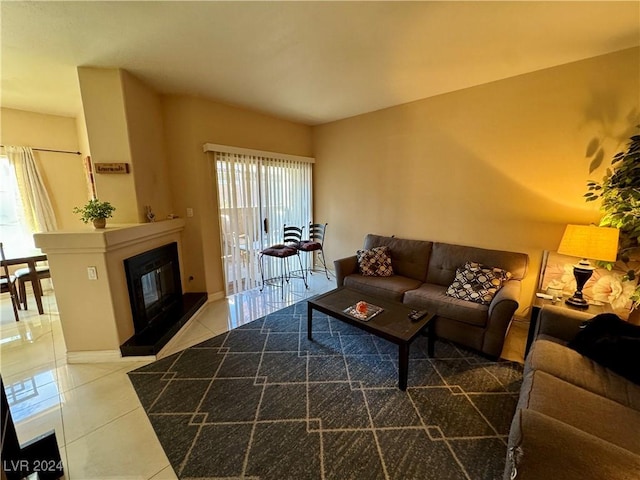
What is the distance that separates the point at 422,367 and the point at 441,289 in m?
1.01

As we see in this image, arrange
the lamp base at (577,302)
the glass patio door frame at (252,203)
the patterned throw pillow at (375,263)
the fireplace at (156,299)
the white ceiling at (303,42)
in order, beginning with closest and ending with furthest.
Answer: the white ceiling at (303,42) < the lamp base at (577,302) < the fireplace at (156,299) < the patterned throw pillow at (375,263) < the glass patio door frame at (252,203)

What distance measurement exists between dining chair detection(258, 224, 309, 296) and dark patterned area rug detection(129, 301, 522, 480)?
58.8 inches

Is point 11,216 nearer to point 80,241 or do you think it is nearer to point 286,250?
point 80,241

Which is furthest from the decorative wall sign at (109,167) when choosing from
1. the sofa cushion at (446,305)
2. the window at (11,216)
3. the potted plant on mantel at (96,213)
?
the sofa cushion at (446,305)

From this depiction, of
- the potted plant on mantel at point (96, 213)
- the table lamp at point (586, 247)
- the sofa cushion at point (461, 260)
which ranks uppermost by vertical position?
the potted plant on mantel at point (96, 213)

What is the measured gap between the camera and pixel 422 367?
2.17 meters

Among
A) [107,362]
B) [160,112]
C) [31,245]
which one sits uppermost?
[160,112]

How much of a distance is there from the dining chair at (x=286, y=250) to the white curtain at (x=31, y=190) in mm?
3391

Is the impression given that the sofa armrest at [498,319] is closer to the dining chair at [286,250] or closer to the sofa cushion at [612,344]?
the sofa cushion at [612,344]

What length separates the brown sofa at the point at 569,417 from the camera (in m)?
0.87

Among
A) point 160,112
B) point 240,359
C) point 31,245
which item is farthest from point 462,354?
point 31,245

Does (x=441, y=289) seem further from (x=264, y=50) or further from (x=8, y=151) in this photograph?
(x=8, y=151)

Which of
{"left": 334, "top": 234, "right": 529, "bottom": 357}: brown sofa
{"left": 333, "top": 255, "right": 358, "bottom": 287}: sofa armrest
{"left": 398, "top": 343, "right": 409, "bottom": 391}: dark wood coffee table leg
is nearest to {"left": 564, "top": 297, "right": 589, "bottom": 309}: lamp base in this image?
{"left": 334, "top": 234, "right": 529, "bottom": 357}: brown sofa

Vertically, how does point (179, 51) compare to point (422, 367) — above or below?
above
